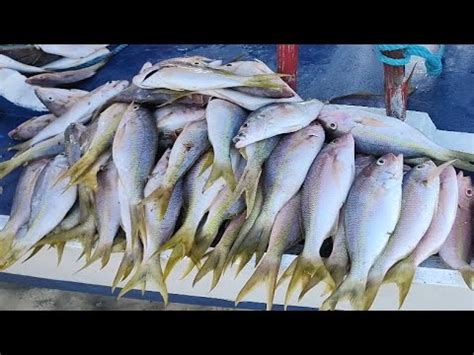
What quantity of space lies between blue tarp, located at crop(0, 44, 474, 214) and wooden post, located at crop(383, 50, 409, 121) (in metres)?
0.22

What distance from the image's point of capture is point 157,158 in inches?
76.9

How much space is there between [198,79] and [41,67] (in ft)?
4.18

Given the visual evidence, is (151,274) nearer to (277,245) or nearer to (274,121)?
(277,245)

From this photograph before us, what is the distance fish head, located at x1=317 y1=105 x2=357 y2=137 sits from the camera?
1933 mm

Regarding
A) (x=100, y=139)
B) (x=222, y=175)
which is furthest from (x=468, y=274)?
(x=100, y=139)

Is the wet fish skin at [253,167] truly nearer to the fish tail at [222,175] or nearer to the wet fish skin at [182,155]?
the fish tail at [222,175]

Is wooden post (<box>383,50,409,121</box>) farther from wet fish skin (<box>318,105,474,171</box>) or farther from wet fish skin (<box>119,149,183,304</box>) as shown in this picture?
wet fish skin (<box>119,149,183,304</box>)

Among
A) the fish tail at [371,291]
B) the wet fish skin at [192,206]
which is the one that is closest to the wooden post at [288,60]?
the wet fish skin at [192,206]

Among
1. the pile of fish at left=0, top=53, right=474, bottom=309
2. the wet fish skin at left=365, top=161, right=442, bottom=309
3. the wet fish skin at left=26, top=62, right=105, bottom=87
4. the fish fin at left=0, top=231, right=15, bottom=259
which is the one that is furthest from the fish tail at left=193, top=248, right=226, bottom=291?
the wet fish skin at left=26, top=62, right=105, bottom=87

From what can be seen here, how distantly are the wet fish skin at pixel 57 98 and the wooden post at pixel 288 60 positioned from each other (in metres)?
0.79

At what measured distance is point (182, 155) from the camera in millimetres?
1852

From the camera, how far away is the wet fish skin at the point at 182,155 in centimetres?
177

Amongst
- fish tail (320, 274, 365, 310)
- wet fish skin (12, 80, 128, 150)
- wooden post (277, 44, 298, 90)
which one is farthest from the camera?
wet fish skin (12, 80, 128, 150)
